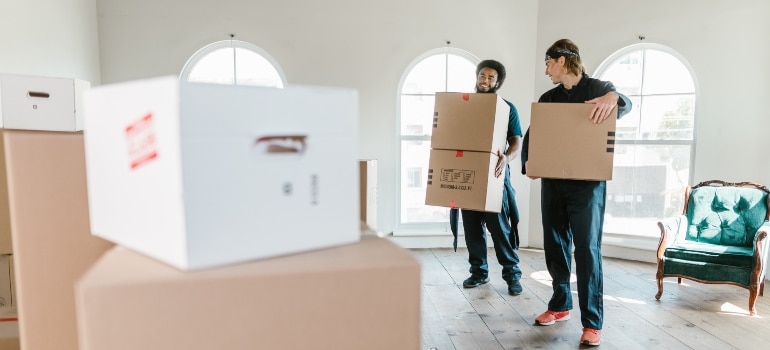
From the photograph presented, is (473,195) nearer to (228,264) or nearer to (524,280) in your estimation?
(524,280)

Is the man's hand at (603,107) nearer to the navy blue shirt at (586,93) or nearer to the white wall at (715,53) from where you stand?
the navy blue shirt at (586,93)

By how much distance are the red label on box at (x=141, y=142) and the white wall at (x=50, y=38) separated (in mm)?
2939

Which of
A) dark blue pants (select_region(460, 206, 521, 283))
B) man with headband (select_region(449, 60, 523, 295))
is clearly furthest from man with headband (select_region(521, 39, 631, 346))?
dark blue pants (select_region(460, 206, 521, 283))

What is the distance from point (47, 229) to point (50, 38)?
3.52m

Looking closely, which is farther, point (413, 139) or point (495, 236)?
point (413, 139)

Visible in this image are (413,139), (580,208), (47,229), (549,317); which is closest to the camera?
(47,229)

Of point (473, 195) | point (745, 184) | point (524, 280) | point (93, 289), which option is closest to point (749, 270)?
point (745, 184)

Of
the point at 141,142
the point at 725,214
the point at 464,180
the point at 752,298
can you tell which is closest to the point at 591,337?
the point at 464,180

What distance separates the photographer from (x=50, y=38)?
3.63 meters

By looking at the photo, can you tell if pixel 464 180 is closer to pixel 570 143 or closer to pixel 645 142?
pixel 570 143

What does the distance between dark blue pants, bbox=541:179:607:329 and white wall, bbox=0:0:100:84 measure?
339 cm

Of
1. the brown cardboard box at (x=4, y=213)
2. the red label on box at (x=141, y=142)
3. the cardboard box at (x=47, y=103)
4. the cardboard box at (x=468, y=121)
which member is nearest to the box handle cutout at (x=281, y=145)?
the red label on box at (x=141, y=142)

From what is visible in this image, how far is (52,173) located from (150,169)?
32cm

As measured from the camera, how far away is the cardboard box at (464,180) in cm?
287
